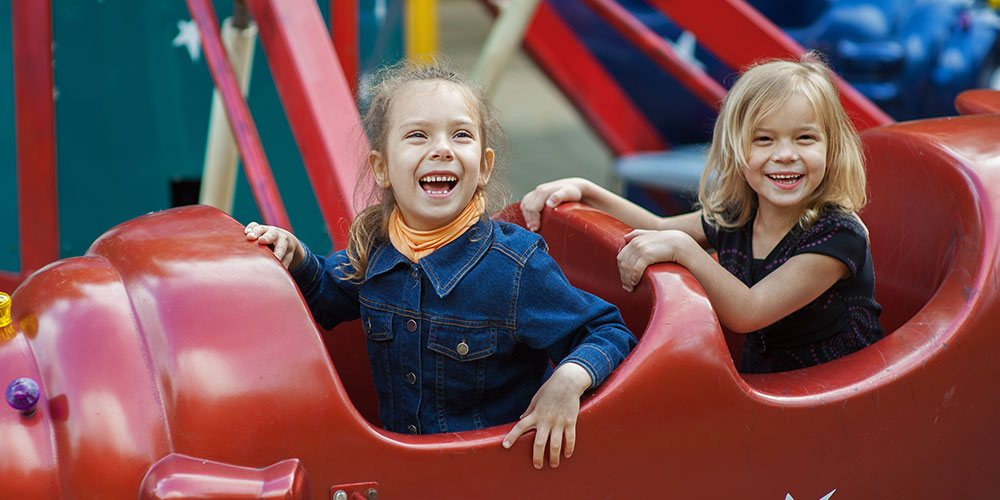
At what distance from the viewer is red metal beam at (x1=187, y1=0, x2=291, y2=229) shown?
1903 mm

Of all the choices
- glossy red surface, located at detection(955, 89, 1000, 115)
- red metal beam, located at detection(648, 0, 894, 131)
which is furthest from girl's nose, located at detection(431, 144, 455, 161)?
red metal beam, located at detection(648, 0, 894, 131)

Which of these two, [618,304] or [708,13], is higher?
[708,13]

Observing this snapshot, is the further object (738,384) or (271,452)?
(738,384)

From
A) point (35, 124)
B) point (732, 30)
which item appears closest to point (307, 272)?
point (35, 124)

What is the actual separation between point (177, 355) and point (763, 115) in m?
0.82

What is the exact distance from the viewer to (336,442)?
124cm

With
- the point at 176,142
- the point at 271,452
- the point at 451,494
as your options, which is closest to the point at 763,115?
the point at 451,494

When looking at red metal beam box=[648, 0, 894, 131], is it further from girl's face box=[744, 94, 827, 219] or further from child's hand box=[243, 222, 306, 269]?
child's hand box=[243, 222, 306, 269]

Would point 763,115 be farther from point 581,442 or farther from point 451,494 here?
point 451,494

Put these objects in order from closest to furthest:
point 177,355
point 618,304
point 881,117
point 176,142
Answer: point 177,355, point 618,304, point 881,117, point 176,142

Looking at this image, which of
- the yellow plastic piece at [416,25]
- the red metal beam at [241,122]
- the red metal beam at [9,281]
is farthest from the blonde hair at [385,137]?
the yellow plastic piece at [416,25]

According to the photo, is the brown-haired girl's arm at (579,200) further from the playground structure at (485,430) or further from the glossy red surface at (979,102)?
the glossy red surface at (979,102)

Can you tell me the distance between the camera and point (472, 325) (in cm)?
144

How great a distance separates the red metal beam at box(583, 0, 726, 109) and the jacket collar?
1519 mm
